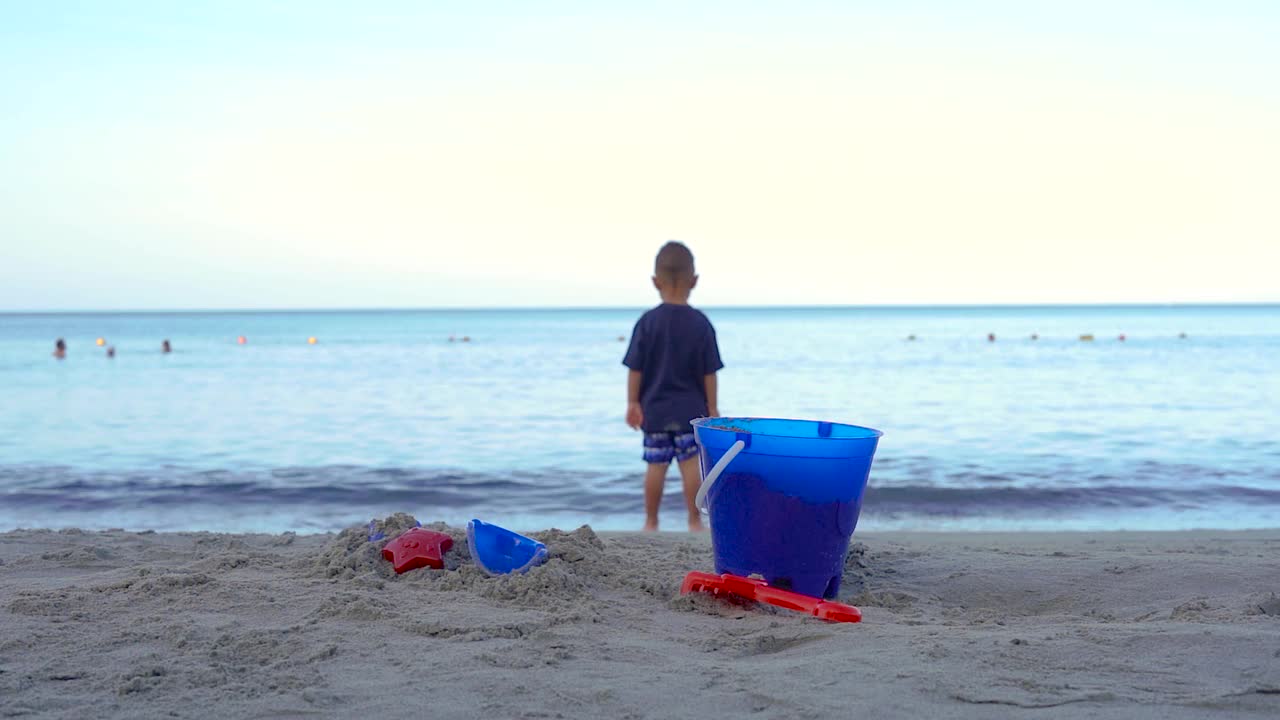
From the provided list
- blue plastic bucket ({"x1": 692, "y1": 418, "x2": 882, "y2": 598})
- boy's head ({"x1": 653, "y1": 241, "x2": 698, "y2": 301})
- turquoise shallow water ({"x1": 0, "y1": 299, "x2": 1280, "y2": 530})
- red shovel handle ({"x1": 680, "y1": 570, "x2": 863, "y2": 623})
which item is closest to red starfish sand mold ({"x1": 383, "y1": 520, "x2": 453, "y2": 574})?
red shovel handle ({"x1": 680, "y1": 570, "x2": 863, "y2": 623})

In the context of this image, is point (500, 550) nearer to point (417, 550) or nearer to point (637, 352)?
point (417, 550)

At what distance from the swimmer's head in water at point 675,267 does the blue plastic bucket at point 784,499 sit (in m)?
1.72

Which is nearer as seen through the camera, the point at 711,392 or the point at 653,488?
the point at 711,392

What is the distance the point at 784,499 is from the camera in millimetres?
3053

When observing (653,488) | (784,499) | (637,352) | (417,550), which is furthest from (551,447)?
(784,499)

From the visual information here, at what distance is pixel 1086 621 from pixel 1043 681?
0.84m

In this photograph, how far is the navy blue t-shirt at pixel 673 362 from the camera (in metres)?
4.77

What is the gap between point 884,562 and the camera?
390cm

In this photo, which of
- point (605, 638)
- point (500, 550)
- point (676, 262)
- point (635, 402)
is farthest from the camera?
point (635, 402)

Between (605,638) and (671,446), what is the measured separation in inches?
89.2

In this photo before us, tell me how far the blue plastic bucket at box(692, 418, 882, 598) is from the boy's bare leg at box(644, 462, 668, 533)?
71.0 inches

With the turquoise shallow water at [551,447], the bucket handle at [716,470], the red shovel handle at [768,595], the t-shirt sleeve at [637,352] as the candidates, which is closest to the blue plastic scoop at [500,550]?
the red shovel handle at [768,595]

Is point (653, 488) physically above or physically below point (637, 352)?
below

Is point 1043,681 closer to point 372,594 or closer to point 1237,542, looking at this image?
point 372,594
